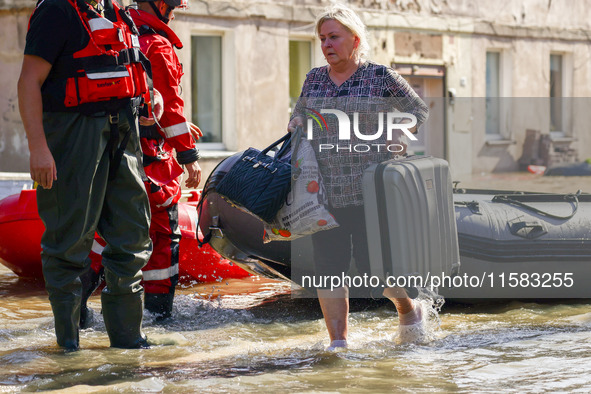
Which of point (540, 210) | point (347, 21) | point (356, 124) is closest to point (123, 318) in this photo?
point (356, 124)

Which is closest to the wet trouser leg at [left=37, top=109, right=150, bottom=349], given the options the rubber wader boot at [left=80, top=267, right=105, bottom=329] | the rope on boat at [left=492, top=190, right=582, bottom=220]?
the rubber wader boot at [left=80, top=267, right=105, bottom=329]

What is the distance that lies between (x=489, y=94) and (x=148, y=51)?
15.3 metres

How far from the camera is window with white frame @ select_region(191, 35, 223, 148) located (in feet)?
46.3

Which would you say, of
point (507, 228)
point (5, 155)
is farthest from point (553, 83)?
point (507, 228)

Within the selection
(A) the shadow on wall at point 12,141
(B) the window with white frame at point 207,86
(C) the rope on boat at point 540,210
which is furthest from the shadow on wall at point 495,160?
(C) the rope on boat at point 540,210

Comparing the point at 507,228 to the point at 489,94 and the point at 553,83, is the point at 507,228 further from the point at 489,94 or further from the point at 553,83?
the point at 553,83

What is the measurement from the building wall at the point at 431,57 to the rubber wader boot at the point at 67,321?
330 inches

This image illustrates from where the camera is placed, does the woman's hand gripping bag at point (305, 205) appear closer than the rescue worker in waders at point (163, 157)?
Yes

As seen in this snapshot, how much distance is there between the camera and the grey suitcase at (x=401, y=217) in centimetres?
427

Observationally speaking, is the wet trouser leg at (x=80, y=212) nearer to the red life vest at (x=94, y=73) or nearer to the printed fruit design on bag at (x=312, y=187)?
the red life vest at (x=94, y=73)

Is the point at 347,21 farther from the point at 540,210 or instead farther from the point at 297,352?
the point at 540,210

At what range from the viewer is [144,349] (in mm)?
4352

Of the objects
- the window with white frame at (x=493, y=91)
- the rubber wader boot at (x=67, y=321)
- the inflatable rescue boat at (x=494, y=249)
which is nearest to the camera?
the rubber wader boot at (x=67, y=321)

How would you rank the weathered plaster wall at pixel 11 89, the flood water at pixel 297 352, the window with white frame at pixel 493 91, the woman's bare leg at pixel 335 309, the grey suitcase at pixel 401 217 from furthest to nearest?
the window with white frame at pixel 493 91 < the weathered plaster wall at pixel 11 89 < the woman's bare leg at pixel 335 309 < the grey suitcase at pixel 401 217 < the flood water at pixel 297 352
